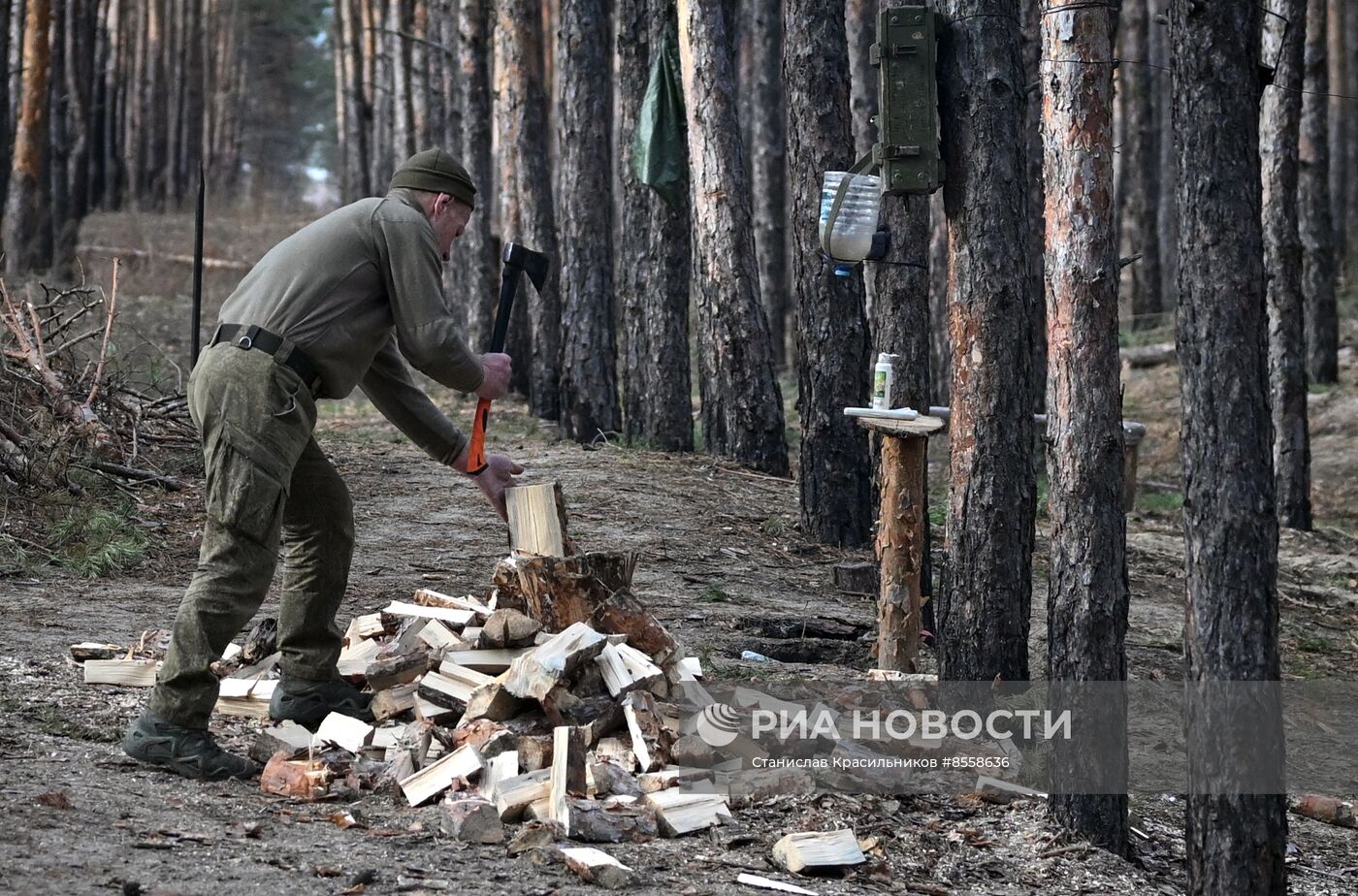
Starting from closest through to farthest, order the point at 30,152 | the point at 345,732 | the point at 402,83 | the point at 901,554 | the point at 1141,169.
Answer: the point at 345,732 < the point at 901,554 < the point at 30,152 < the point at 1141,169 < the point at 402,83

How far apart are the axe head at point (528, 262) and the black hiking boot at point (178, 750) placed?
6.91 ft

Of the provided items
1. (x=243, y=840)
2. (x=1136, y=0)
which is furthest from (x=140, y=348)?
(x=1136, y=0)

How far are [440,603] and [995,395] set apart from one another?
255 centimetres

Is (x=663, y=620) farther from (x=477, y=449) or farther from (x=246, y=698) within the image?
(x=246, y=698)

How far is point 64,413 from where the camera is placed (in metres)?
9.60

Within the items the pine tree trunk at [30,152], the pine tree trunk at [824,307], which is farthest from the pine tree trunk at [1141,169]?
the pine tree trunk at [30,152]

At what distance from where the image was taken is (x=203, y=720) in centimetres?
488

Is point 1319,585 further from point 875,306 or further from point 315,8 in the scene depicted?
point 315,8

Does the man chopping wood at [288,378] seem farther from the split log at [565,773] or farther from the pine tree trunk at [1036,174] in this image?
the pine tree trunk at [1036,174]

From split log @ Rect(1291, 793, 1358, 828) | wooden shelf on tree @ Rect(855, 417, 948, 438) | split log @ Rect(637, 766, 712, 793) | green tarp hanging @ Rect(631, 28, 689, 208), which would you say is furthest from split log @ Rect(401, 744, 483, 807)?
green tarp hanging @ Rect(631, 28, 689, 208)

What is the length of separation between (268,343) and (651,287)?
7.85 m

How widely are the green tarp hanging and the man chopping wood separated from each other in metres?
7.05

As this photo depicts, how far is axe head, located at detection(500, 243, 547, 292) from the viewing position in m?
5.87

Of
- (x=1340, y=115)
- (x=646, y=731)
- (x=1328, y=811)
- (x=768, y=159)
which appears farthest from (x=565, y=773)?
(x=1340, y=115)
